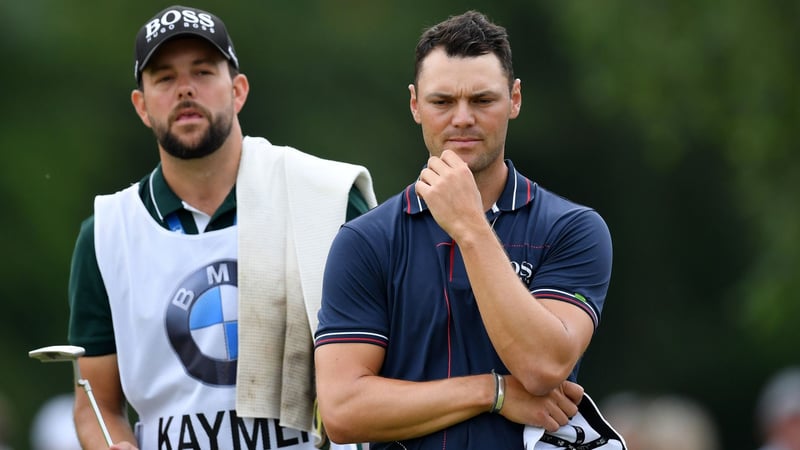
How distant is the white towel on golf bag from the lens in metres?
5.29

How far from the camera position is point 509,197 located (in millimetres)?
5590

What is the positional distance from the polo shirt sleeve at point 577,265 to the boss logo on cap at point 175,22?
1835mm

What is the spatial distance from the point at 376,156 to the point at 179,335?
54.3 ft

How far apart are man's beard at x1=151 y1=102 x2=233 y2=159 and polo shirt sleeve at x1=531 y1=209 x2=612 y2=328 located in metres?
1.62

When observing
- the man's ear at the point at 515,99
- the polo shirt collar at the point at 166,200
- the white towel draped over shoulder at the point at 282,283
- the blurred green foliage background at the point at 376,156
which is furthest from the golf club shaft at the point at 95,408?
the blurred green foliage background at the point at 376,156

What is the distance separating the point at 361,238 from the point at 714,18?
349 inches

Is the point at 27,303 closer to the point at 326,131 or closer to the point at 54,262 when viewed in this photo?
the point at 54,262

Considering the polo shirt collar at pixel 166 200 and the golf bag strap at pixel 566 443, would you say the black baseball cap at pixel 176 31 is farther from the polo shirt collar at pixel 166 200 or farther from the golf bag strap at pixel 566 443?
the golf bag strap at pixel 566 443

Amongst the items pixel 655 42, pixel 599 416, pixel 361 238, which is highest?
pixel 655 42

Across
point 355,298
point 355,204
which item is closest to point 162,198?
point 355,204

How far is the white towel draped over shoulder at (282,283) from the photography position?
20.7ft

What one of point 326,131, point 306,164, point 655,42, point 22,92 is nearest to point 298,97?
point 326,131

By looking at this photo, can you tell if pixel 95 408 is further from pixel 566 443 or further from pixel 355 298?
pixel 566 443

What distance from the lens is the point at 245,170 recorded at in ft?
21.7
